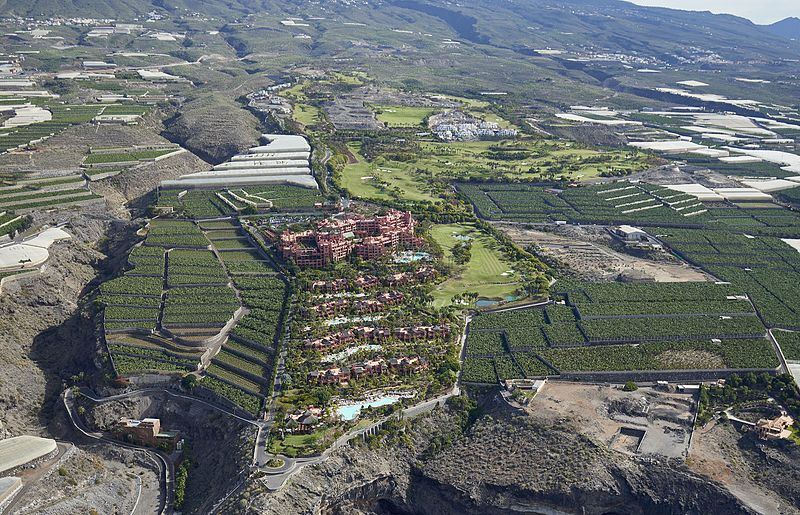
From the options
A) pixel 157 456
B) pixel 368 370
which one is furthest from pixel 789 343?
pixel 157 456

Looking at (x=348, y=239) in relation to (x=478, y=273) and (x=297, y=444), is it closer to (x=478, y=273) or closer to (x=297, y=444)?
(x=478, y=273)

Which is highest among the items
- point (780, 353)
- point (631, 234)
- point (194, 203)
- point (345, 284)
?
point (780, 353)

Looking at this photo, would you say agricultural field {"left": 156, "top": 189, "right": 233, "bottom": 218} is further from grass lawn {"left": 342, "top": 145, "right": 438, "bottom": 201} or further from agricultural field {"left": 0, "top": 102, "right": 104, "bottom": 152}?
agricultural field {"left": 0, "top": 102, "right": 104, "bottom": 152}

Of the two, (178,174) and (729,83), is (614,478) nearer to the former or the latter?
(178,174)

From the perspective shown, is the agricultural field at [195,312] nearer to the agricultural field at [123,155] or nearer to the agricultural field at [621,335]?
the agricultural field at [621,335]

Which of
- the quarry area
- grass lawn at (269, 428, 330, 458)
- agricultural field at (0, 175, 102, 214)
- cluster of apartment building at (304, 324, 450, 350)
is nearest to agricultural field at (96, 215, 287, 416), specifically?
the quarry area

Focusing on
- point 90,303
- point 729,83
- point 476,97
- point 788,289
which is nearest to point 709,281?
point 788,289
